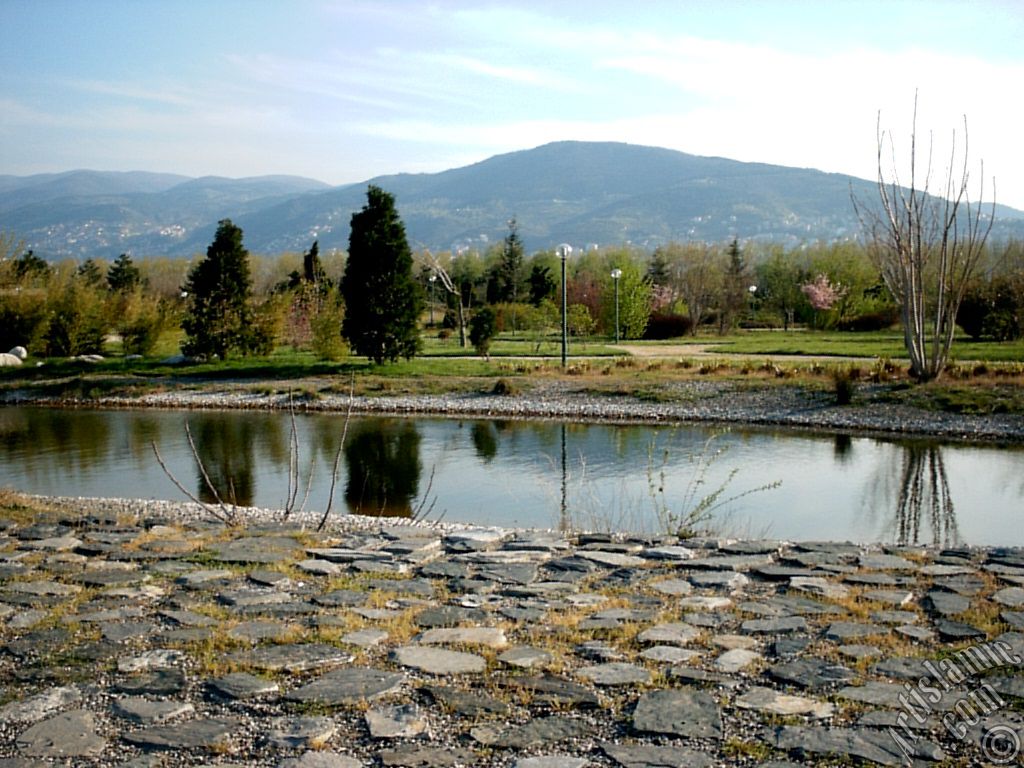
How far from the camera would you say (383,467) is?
13297 mm

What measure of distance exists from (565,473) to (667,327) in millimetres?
23755

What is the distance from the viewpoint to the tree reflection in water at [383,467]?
10836mm

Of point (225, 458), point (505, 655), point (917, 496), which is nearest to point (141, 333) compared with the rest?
point (225, 458)

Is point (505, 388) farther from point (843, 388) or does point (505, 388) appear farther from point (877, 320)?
point (877, 320)

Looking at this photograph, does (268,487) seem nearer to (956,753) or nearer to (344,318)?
(956,753)

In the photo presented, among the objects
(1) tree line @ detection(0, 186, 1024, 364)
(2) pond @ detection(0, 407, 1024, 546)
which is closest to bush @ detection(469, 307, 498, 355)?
(1) tree line @ detection(0, 186, 1024, 364)

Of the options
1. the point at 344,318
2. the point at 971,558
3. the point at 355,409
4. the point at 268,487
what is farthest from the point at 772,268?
the point at 971,558

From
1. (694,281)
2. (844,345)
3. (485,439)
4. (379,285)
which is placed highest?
(694,281)

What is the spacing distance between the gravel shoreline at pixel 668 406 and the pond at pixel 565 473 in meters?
0.84

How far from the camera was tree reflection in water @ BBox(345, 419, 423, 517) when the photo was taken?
10836 mm

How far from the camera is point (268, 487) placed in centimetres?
1186

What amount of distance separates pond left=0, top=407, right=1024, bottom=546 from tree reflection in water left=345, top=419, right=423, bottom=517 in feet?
0.13

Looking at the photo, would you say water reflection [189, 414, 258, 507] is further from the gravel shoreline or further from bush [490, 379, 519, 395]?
bush [490, 379, 519, 395]

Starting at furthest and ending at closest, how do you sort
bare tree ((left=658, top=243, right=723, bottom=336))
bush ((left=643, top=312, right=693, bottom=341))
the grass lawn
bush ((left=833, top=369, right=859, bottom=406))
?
1. bare tree ((left=658, top=243, right=723, bottom=336))
2. bush ((left=643, top=312, right=693, bottom=341))
3. the grass lawn
4. bush ((left=833, top=369, right=859, bottom=406))
